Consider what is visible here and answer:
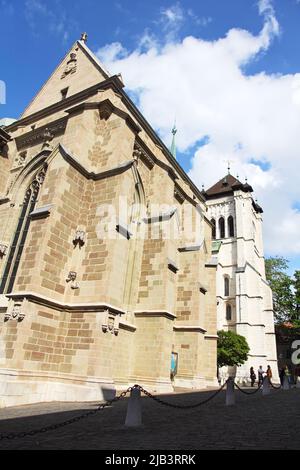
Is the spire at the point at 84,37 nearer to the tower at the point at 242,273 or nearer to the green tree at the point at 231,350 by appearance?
the tower at the point at 242,273

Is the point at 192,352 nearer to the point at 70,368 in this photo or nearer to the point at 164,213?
the point at 164,213

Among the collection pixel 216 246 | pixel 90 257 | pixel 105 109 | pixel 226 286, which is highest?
pixel 216 246

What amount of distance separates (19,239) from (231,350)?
87.8 feet

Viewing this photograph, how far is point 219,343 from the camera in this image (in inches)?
1337

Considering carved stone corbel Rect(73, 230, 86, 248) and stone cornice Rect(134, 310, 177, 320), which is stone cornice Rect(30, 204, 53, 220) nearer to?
carved stone corbel Rect(73, 230, 86, 248)

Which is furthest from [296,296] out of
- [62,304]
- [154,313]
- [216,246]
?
[62,304]

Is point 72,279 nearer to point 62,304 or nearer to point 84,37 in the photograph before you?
point 62,304

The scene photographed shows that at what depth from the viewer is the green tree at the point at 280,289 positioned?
44688mm

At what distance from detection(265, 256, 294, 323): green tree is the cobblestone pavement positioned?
131 ft

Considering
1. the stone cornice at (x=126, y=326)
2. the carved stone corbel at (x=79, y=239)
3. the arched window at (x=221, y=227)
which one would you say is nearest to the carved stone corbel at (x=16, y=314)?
the carved stone corbel at (x=79, y=239)

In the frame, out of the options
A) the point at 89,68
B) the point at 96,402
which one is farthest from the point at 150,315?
the point at 89,68

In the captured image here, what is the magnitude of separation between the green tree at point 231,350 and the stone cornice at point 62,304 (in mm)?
26058

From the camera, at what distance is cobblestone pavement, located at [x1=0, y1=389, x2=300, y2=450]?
4.39 meters

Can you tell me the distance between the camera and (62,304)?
33.9 ft
